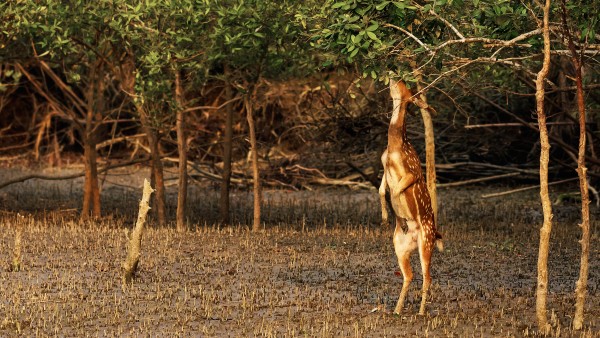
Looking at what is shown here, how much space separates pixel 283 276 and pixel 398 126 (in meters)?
2.97

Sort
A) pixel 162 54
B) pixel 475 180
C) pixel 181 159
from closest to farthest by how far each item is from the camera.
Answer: pixel 162 54, pixel 181 159, pixel 475 180

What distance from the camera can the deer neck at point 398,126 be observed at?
31.1 ft

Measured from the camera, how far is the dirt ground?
9.23 meters

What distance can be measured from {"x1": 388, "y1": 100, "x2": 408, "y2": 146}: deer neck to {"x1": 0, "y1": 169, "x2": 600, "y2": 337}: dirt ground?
154 centimetres

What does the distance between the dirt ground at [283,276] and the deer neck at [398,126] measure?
60.7 inches

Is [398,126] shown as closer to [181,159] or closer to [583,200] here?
[583,200]

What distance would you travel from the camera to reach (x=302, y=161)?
22.3 meters

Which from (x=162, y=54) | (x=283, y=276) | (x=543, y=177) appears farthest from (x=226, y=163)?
(x=543, y=177)

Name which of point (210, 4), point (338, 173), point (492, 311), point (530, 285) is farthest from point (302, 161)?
point (492, 311)

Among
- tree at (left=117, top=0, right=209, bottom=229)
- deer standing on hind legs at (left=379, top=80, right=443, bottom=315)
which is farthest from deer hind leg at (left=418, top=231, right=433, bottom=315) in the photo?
tree at (left=117, top=0, right=209, bottom=229)

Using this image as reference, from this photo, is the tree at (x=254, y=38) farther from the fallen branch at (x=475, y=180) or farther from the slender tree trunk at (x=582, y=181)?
the fallen branch at (x=475, y=180)

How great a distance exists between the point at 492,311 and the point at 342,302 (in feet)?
4.56

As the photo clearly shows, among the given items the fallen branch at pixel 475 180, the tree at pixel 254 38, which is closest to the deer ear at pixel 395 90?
the tree at pixel 254 38

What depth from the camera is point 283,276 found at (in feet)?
38.8
